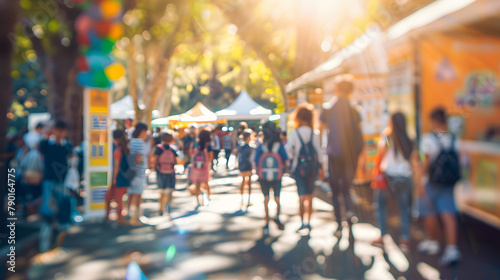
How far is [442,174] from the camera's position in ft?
18.1

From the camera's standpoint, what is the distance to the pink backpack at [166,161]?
30.1ft

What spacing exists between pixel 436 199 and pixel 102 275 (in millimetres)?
3795

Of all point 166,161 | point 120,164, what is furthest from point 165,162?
point 120,164

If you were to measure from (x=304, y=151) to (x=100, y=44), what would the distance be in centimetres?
368

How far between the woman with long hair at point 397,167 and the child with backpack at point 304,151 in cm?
115

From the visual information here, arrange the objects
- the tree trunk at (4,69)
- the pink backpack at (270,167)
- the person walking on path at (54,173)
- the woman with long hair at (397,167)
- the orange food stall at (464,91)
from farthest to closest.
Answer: the pink backpack at (270,167) → the orange food stall at (464,91) → the person walking on path at (54,173) → the tree trunk at (4,69) → the woman with long hair at (397,167)

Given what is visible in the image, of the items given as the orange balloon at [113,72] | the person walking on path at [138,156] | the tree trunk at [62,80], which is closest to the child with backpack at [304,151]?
the person walking on path at [138,156]

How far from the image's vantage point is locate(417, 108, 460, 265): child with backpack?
215 inches

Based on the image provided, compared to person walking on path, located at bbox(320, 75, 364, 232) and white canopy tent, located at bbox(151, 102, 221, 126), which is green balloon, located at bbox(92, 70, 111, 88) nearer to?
person walking on path, located at bbox(320, 75, 364, 232)

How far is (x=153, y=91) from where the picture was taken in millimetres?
22641

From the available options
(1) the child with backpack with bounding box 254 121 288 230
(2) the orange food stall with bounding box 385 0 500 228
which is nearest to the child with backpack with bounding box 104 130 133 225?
(1) the child with backpack with bounding box 254 121 288 230

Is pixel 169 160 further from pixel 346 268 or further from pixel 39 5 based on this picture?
pixel 39 5

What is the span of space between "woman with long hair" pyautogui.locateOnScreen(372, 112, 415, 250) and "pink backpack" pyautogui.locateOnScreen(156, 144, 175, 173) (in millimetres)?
4073

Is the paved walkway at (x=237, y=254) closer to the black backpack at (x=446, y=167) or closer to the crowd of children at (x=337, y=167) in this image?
the crowd of children at (x=337, y=167)
